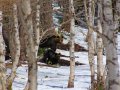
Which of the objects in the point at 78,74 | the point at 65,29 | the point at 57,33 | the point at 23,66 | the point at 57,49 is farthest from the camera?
the point at 65,29

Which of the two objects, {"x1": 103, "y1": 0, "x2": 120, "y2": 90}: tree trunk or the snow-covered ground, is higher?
{"x1": 103, "y1": 0, "x2": 120, "y2": 90}: tree trunk

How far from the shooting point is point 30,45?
5.32m

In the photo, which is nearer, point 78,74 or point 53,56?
point 78,74

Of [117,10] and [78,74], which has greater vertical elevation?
[117,10]

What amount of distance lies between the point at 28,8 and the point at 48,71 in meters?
13.2

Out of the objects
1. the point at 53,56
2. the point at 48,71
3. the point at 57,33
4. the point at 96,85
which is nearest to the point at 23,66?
the point at 48,71

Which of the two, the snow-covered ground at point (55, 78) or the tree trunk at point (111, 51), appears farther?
the snow-covered ground at point (55, 78)

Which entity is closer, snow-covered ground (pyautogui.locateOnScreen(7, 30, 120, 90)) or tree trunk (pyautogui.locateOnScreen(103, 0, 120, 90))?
tree trunk (pyautogui.locateOnScreen(103, 0, 120, 90))

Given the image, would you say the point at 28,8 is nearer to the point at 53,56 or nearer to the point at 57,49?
the point at 53,56

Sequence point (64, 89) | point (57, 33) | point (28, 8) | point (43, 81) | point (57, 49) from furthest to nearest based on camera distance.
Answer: point (57, 49) → point (57, 33) → point (43, 81) → point (64, 89) → point (28, 8)

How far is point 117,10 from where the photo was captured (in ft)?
17.6

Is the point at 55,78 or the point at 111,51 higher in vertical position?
the point at 111,51

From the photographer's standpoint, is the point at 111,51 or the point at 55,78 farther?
the point at 55,78

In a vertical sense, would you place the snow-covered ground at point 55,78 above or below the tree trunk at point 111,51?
below
